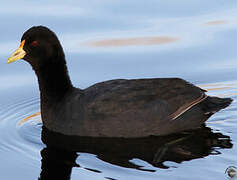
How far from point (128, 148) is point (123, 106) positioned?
617 millimetres

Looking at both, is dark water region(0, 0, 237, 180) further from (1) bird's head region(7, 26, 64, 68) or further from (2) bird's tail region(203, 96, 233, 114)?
(1) bird's head region(7, 26, 64, 68)

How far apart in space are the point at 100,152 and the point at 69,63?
358cm

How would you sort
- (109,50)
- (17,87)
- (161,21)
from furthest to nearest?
(161,21) → (109,50) → (17,87)

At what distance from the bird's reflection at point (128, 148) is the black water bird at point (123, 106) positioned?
115 millimetres

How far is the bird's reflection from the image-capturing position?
9.47m

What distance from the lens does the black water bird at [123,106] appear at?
1029 cm

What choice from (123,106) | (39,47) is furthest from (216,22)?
(123,106)

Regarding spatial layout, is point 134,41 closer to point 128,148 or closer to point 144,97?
point 144,97

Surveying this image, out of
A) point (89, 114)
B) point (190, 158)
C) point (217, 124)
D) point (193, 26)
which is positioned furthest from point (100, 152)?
point (193, 26)

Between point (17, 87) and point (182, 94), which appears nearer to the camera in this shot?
point (182, 94)

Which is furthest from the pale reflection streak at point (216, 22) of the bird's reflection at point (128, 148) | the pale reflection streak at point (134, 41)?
the bird's reflection at point (128, 148)

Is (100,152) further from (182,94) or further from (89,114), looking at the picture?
(182,94)

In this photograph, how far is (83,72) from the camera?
509 inches

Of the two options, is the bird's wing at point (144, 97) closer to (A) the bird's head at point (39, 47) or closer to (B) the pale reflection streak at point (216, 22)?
(A) the bird's head at point (39, 47)
